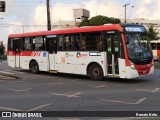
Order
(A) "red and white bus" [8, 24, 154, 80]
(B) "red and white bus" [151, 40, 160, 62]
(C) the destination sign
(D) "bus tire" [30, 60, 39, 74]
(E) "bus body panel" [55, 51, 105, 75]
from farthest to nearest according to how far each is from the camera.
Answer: (B) "red and white bus" [151, 40, 160, 62], (D) "bus tire" [30, 60, 39, 74], (E) "bus body panel" [55, 51, 105, 75], (C) the destination sign, (A) "red and white bus" [8, 24, 154, 80]

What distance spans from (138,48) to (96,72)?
2514 mm

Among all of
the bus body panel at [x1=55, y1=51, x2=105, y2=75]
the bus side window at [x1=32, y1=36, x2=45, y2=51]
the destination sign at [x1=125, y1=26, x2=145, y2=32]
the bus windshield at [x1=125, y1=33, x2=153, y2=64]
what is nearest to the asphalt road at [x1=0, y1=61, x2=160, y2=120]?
the bus windshield at [x1=125, y1=33, x2=153, y2=64]

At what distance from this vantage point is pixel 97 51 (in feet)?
59.1

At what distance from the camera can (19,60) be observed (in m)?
24.8

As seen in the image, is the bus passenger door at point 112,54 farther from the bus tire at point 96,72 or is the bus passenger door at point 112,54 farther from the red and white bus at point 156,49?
the red and white bus at point 156,49

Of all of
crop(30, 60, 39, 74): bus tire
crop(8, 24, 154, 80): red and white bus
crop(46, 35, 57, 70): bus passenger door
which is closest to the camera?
crop(8, 24, 154, 80): red and white bus

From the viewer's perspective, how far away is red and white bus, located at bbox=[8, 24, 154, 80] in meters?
16.9

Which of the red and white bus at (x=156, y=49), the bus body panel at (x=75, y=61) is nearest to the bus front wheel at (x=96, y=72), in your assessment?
the bus body panel at (x=75, y=61)

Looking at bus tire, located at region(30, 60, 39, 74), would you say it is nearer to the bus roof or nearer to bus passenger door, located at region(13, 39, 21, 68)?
bus passenger door, located at region(13, 39, 21, 68)

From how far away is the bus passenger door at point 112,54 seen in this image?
17.1 metres

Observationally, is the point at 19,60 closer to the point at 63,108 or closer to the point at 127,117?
the point at 63,108

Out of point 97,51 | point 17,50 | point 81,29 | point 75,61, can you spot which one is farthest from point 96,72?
point 17,50

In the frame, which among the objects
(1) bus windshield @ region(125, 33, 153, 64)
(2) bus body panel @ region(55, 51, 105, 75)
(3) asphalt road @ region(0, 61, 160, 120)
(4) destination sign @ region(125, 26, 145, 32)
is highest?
(4) destination sign @ region(125, 26, 145, 32)

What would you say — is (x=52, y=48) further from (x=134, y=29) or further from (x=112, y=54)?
(x=134, y=29)
